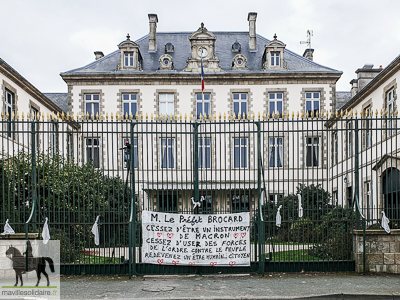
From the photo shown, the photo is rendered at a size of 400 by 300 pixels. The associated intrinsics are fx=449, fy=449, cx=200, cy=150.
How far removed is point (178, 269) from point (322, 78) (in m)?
23.8

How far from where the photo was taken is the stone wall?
905 cm

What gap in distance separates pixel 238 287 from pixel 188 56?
86.0 ft

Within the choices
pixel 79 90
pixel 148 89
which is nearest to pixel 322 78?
pixel 148 89

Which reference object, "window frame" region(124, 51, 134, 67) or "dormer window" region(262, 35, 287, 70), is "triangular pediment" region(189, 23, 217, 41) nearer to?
"dormer window" region(262, 35, 287, 70)

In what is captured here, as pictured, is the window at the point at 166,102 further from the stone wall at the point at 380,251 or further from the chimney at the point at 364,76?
the stone wall at the point at 380,251

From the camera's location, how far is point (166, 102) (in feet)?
98.8

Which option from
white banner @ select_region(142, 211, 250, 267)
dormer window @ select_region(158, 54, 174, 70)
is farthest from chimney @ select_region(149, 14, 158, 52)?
white banner @ select_region(142, 211, 250, 267)

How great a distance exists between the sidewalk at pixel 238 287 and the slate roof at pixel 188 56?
22692 millimetres

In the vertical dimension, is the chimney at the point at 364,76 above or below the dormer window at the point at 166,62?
below

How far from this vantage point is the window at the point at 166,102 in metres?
30.1

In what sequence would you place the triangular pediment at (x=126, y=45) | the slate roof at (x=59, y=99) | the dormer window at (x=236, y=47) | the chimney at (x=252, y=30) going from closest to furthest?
the triangular pediment at (x=126, y=45)
the dormer window at (x=236, y=47)
the chimney at (x=252, y=30)
the slate roof at (x=59, y=99)

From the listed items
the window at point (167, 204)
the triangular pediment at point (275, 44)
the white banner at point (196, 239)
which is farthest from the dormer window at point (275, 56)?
the white banner at point (196, 239)

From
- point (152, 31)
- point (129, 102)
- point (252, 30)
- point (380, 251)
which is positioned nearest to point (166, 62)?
point (129, 102)

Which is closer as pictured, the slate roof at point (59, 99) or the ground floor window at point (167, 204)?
the ground floor window at point (167, 204)
